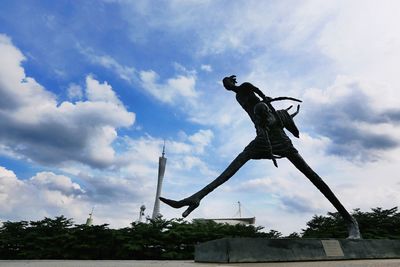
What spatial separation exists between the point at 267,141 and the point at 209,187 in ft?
4.90

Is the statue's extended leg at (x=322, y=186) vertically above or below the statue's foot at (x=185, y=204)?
above

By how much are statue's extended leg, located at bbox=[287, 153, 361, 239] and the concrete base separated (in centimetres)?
44

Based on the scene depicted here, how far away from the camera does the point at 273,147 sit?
6820 millimetres

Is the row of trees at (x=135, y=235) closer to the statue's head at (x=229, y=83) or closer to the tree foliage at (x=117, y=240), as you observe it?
the tree foliage at (x=117, y=240)

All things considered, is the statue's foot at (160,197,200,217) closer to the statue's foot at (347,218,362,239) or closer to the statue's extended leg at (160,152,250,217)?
the statue's extended leg at (160,152,250,217)

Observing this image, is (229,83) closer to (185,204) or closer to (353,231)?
(185,204)

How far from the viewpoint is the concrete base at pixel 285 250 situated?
5344 mm

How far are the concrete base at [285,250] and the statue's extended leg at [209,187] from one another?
702mm

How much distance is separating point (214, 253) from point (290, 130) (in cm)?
336

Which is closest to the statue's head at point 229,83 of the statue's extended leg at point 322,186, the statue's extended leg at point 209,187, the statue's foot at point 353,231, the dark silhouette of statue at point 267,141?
the dark silhouette of statue at point 267,141

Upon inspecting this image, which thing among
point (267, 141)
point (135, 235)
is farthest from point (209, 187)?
point (135, 235)

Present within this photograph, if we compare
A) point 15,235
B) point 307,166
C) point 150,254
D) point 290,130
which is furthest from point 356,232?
point 15,235

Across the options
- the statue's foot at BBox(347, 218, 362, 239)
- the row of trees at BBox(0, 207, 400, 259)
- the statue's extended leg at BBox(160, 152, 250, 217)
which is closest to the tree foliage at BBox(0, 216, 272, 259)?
the row of trees at BBox(0, 207, 400, 259)

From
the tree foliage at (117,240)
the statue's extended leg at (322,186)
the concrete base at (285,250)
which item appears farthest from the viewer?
the tree foliage at (117,240)
